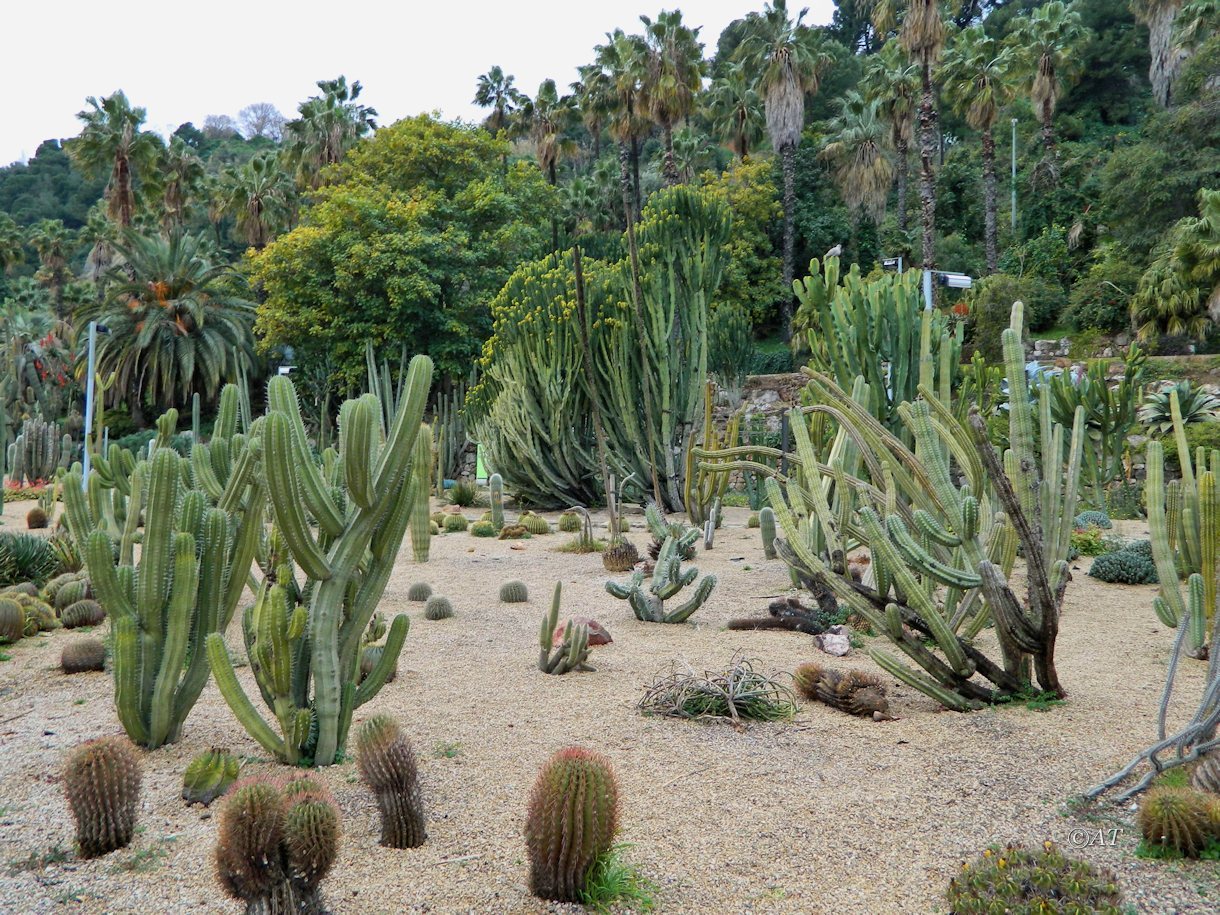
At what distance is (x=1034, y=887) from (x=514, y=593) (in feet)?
20.2

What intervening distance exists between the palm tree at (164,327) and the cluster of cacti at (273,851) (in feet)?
85.4

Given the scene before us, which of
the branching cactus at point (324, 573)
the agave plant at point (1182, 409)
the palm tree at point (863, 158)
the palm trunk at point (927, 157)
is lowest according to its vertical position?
the branching cactus at point (324, 573)

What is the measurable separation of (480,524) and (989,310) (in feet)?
54.8

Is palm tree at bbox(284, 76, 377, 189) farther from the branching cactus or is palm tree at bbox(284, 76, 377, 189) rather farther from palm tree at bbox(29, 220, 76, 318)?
the branching cactus

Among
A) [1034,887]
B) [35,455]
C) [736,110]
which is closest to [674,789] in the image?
[1034,887]


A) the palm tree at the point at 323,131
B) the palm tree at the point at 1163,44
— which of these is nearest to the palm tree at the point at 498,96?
the palm tree at the point at 323,131

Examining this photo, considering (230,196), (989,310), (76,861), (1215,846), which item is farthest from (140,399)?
(1215,846)

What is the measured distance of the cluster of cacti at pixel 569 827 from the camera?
296 cm

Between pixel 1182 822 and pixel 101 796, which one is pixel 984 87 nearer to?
pixel 1182 822

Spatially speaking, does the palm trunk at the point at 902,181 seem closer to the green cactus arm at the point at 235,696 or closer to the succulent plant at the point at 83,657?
the succulent plant at the point at 83,657

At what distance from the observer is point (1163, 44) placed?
30312 millimetres

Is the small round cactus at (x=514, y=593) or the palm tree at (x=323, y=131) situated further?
the palm tree at (x=323, y=131)

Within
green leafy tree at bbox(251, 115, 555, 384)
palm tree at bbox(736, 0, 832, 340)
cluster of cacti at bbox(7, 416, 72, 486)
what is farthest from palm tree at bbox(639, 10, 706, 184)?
cluster of cacti at bbox(7, 416, 72, 486)

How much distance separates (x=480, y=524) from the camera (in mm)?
13891
